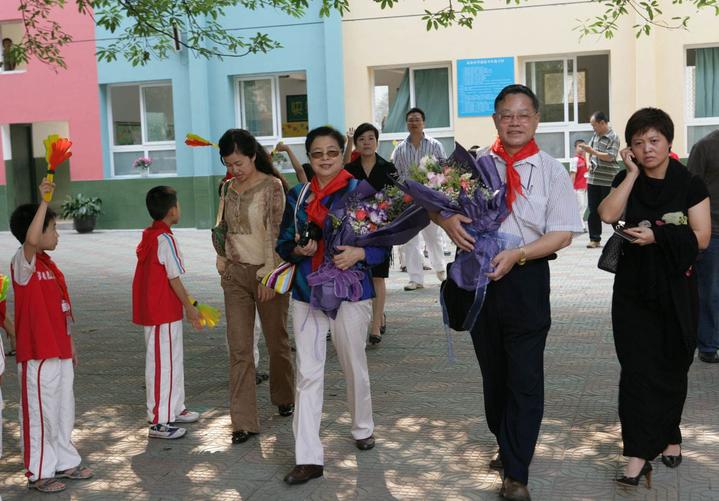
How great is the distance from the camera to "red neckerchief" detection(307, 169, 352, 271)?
5.39 metres

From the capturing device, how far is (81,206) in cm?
2378

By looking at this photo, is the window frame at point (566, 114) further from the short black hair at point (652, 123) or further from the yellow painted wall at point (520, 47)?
the short black hair at point (652, 123)

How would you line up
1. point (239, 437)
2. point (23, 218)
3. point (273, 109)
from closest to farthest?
point (23, 218)
point (239, 437)
point (273, 109)

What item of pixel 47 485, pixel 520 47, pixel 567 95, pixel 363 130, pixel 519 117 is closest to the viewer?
pixel 519 117

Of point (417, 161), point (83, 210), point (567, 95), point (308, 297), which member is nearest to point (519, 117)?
point (308, 297)

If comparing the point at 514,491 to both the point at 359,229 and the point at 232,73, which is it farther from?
the point at 232,73

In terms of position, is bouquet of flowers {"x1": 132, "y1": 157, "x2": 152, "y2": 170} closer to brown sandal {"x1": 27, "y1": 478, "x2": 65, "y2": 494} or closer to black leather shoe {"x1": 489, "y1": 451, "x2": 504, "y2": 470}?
brown sandal {"x1": 27, "y1": 478, "x2": 65, "y2": 494}

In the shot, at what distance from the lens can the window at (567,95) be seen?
20234 mm

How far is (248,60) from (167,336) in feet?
55.8

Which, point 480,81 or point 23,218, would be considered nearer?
point 23,218

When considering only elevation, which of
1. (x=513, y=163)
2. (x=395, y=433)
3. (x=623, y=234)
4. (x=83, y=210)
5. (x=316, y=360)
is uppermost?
(x=513, y=163)

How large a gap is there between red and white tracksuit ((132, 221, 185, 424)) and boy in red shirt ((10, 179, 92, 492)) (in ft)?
2.73

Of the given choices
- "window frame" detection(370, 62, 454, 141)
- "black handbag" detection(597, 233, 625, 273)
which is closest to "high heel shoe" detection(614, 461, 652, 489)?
"black handbag" detection(597, 233, 625, 273)

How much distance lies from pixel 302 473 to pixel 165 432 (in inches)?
52.7
